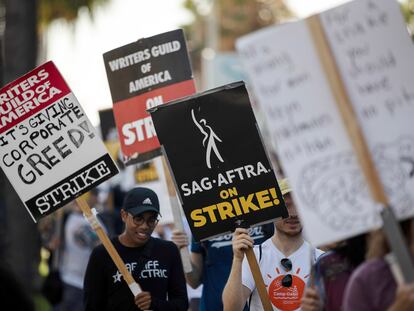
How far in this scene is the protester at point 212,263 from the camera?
7871 mm

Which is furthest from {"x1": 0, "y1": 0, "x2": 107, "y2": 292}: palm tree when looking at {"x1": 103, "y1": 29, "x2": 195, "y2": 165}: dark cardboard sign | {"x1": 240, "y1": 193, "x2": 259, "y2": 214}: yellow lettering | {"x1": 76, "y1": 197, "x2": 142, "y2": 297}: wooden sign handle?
{"x1": 240, "y1": 193, "x2": 259, "y2": 214}: yellow lettering

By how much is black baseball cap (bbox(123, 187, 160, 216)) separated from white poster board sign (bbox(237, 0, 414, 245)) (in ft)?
7.20

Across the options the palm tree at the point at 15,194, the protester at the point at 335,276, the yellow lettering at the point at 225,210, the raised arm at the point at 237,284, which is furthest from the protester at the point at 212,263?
the palm tree at the point at 15,194

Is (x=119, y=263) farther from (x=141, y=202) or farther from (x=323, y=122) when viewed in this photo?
(x=323, y=122)

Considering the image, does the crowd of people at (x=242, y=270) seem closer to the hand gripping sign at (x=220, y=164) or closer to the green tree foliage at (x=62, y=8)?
the hand gripping sign at (x=220, y=164)

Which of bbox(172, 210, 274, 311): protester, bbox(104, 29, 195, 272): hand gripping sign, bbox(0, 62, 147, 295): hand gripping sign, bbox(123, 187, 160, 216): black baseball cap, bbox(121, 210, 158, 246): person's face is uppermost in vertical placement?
bbox(104, 29, 195, 272): hand gripping sign

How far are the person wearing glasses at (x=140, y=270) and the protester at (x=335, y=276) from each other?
1.73m

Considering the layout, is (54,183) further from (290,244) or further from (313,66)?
(313,66)

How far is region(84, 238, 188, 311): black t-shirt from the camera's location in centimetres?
693

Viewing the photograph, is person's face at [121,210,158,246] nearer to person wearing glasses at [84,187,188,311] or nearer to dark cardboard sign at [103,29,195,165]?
person wearing glasses at [84,187,188,311]

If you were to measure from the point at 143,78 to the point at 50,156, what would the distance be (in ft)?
5.14

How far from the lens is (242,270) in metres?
6.45

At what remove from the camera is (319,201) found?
4996mm

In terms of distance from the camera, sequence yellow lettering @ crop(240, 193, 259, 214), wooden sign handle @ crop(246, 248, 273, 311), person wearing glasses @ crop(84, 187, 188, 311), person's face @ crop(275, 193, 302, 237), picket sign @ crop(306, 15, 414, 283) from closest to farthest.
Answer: picket sign @ crop(306, 15, 414, 283)
wooden sign handle @ crop(246, 248, 273, 311)
person's face @ crop(275, 193, 302, 237)
yellow lettering @ crop(240, 193, 259, 214)
person wearing glasses @ crop(84, 187, 188, 311)
